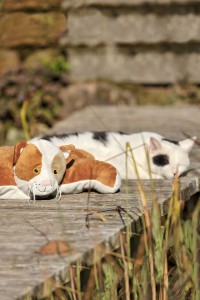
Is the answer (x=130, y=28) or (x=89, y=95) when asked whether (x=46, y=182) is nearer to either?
(x=89, y=95)

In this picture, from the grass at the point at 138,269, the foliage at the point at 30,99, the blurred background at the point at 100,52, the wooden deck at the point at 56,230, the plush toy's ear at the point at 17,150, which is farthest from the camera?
the blurred background at the point at 100,52

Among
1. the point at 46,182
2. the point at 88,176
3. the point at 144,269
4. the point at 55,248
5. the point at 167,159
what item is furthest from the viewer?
the point at 167,159

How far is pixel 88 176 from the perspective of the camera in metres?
3.90

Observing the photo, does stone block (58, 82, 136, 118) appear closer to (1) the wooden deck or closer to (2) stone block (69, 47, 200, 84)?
(2) stone block (69, 47, 200, 84)

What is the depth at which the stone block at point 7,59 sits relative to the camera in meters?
7.81

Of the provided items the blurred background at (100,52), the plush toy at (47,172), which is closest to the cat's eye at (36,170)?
the plush toy at (47,172)

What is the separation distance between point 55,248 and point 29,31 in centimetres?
501

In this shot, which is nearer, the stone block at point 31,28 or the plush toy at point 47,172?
the plush toy at point 47,172

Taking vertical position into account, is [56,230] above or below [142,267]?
above

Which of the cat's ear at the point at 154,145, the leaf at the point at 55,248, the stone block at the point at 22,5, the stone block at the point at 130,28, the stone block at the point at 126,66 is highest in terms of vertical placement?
the stone block at the point at 22,5

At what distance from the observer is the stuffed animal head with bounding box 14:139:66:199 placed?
366 centimetres

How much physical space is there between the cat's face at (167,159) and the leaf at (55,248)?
4.97 ft

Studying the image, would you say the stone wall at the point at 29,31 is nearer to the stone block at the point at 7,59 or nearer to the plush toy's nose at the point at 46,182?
the stone block at the point at 7,59

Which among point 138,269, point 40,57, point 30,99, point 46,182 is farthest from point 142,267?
point 40,57
